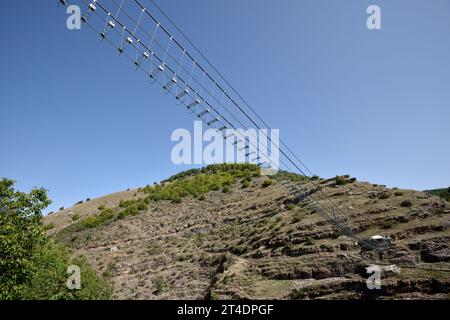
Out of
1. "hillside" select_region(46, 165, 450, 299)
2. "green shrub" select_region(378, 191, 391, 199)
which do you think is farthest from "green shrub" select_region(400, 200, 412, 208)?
"green shrub" select_region(378, 191, 391, 199)

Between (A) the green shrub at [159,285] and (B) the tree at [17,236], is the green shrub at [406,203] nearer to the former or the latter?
(A) the green shrub at [159,285]

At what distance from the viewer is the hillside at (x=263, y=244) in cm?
2545

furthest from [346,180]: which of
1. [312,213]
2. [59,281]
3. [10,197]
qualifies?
[10,197]

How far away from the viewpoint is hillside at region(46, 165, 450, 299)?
83.5ft

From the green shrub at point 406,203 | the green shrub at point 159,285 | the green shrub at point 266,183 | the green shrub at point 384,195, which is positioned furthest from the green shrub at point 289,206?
the green shrub at point 159,285

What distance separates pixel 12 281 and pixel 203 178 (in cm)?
5635

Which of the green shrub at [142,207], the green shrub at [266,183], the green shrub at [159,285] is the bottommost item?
the green shrub at [159,285]

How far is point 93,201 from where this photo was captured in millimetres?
78875

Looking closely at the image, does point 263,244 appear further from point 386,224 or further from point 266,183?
point 266,183

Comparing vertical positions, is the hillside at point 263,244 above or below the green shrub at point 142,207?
below

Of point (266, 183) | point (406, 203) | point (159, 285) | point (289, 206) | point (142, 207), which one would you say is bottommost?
point (159, 285)

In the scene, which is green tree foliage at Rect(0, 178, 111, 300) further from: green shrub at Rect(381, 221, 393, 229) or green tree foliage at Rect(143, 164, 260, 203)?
green tree foliage at Rect(143, 164, 260, 203)

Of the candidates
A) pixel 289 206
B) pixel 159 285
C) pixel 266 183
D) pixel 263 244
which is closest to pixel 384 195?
pixel 289 206

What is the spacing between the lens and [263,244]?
1393 inches
